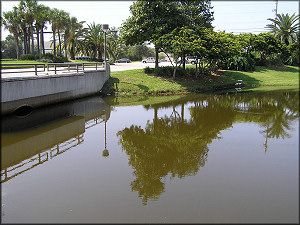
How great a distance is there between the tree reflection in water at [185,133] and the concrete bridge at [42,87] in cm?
656

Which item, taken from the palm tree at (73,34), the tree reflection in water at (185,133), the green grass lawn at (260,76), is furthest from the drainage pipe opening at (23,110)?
the palm tree at (73,34)

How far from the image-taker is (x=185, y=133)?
49.7 feet

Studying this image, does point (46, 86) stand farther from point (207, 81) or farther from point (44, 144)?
point (207, 81)

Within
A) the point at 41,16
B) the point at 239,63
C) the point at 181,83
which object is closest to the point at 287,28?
the point at 239,63

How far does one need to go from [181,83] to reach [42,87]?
16267 mm

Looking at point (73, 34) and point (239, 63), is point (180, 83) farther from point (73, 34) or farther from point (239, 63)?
point (73, 34)

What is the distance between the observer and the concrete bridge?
56.3 ft

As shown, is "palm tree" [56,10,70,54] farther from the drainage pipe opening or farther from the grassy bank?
the drainage pipe opening

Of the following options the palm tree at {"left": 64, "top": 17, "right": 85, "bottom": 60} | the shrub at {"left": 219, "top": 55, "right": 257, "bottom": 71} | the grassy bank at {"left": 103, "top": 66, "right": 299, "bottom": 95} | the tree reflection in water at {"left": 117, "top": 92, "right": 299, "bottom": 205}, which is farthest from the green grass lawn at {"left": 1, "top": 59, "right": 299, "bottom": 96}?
the palm tree at {"left": 64, "top": 17, "right": 85, "bottom": 60}

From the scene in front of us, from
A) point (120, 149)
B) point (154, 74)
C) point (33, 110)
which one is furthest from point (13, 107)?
point (154, 74)

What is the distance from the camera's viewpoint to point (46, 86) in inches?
787

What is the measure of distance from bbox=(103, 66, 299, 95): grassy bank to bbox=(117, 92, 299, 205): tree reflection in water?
18.7ft

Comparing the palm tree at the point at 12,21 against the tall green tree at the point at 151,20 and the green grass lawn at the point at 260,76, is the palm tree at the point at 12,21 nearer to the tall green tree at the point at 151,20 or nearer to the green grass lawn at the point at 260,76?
the tall green tree at the point at 151,20

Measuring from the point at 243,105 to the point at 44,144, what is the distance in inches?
584
